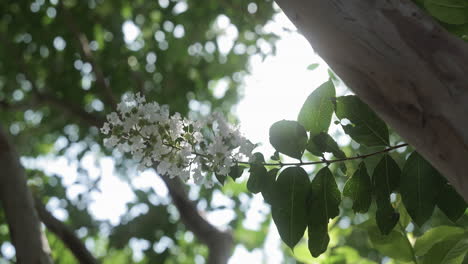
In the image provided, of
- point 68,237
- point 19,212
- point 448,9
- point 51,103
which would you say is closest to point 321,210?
point 448,9

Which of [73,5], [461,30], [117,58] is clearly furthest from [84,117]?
[461,30]

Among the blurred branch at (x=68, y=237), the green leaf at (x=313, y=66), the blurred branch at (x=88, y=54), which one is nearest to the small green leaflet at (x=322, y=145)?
the green leaf at (x=313, y=66)

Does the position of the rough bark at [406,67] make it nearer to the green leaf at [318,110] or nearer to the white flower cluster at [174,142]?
the green leaf at [318,110]

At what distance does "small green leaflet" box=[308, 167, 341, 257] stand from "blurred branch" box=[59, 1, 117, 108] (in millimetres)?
2246

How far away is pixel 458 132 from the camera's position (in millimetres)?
869

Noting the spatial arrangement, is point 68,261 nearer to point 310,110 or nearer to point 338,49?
point 310,110

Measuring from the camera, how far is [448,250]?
1387 millimetres

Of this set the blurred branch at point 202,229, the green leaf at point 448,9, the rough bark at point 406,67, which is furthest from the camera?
the blurred branch at point 202,229

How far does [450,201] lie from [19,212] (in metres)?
1.93

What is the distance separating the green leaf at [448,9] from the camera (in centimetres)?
116

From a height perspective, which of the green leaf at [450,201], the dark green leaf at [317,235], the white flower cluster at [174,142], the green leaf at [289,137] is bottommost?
the green leaf at [450,201]

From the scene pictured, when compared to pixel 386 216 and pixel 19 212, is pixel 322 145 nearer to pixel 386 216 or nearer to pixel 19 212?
pixel 386 216

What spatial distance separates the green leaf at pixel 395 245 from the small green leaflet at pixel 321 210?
Result: 1.23 feet

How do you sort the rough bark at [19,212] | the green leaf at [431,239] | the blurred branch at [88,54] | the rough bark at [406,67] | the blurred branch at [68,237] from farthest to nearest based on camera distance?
the blurred branch at [88,54] < the blurred branch at [68,237] < the rough bark at [19,212] < the green leaf at [431,239] < the rough bark at [406,67]
